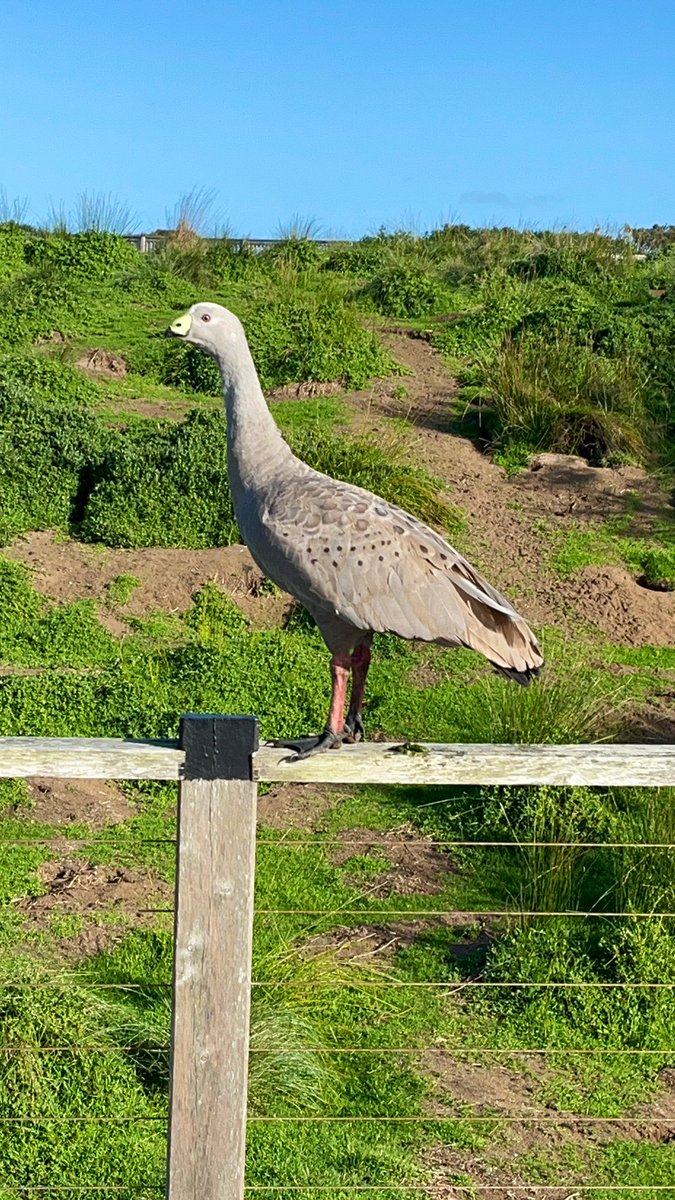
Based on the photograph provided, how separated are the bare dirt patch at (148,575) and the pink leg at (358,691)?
5101 mm

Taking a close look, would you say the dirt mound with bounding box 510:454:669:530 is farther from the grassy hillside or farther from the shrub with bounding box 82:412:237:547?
the shrub with bounding box 82:412:237:547

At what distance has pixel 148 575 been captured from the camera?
10.2 m

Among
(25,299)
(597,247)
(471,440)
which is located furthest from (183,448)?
(597,247)

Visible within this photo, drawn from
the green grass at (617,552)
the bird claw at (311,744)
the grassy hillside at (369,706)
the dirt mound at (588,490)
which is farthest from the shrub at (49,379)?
the bird claw at (311,744)

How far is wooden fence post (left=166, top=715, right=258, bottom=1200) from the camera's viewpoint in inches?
125

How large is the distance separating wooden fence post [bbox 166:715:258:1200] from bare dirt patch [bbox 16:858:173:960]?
10.0ft

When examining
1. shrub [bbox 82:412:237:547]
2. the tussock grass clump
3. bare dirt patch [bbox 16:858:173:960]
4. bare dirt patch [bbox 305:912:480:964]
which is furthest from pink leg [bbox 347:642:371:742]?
the tussock grass clump

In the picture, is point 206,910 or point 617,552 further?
point 617,552

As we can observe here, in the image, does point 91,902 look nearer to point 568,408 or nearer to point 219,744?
point 219,744

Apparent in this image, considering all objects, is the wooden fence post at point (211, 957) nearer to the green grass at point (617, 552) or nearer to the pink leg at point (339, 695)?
the pink leg at point (339, 695)

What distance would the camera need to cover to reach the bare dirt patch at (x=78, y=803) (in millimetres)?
7789

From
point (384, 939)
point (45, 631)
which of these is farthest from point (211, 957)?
point (45, 631)

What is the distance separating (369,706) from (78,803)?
6.31ft

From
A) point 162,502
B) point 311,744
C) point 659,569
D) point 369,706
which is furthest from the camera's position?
point 659,569
